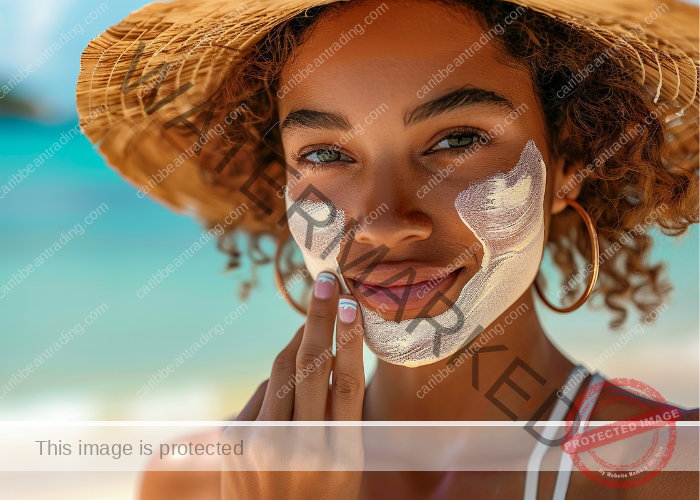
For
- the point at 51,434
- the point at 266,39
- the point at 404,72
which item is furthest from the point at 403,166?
the point at 51,434

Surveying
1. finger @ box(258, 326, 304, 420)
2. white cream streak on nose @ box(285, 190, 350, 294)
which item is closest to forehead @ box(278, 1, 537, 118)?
white cream streak on nose @ box(285, 190, 350, 294)

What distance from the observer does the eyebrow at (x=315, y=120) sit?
126 centimetres

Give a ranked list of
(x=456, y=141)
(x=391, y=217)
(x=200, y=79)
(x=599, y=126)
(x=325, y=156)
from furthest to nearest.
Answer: (x=200, y=79), (x=599, y=126), (x=325, y=156), (x=456, y=141), (x=391, y=217)

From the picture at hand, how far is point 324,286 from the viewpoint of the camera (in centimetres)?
131

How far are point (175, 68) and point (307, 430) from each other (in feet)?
3.69

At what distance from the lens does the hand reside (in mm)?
1155

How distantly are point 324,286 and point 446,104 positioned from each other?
1.73ft

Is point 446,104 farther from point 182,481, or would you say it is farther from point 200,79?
point 182,481

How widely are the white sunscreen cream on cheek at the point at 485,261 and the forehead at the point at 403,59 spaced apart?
8.2 inches

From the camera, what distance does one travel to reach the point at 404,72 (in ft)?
3.94

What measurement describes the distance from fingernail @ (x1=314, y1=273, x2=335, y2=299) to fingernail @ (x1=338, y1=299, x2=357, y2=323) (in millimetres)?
39

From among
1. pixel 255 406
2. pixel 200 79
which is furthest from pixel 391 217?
pixel 200 79

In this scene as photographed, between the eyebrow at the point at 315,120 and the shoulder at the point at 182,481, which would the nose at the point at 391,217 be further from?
the shoulder at the point at 182,481

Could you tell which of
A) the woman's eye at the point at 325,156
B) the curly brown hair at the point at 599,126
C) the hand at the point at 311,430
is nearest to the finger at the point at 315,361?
the hand at the point at 311,430
